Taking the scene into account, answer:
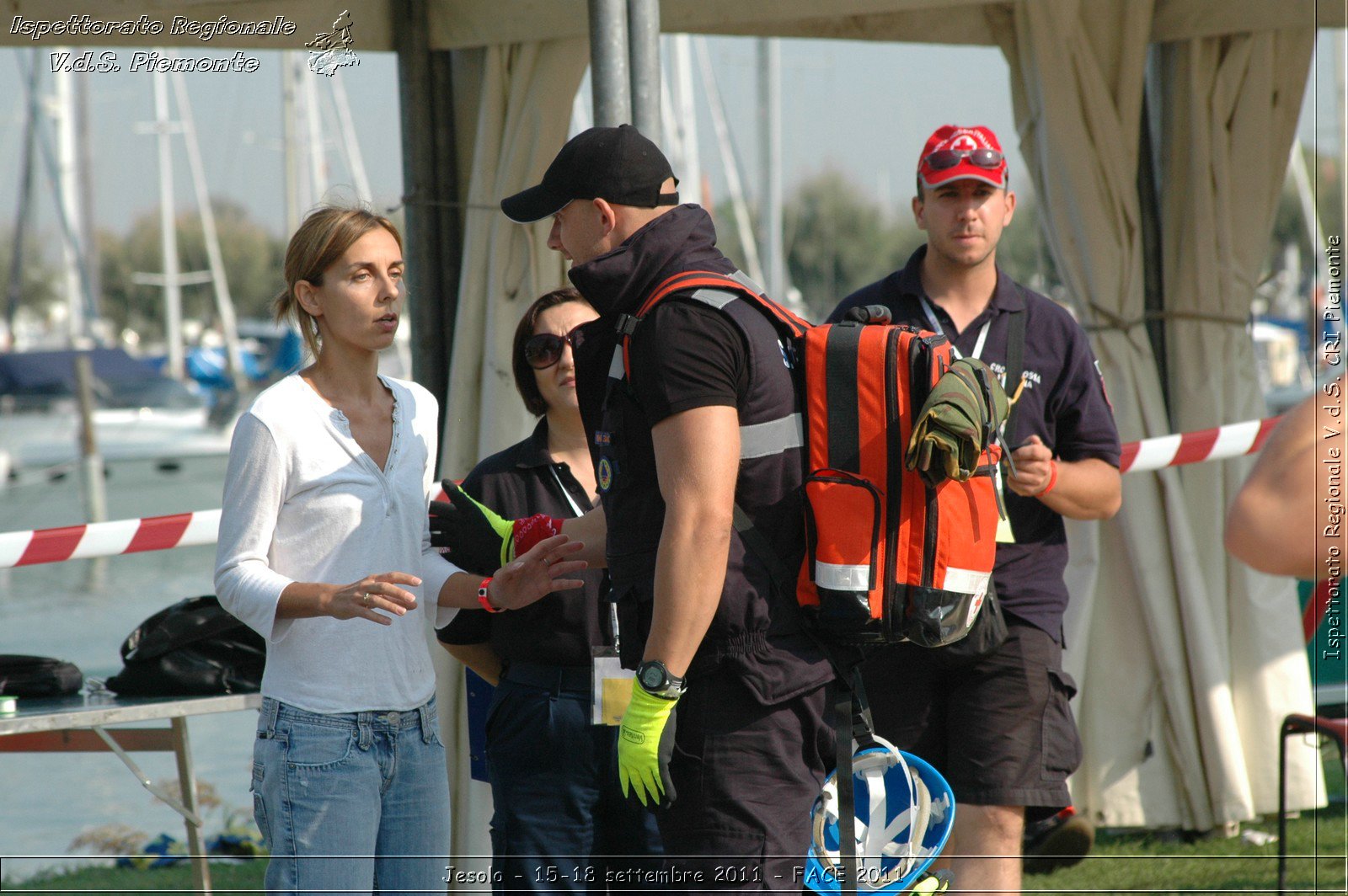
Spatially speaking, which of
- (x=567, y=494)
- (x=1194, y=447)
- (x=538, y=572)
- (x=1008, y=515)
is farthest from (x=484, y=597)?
(x=1194, y=447)

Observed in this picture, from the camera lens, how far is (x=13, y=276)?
56.5ft

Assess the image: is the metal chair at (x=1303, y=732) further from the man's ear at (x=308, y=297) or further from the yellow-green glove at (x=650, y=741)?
the man's ear at (x=308, y=297)

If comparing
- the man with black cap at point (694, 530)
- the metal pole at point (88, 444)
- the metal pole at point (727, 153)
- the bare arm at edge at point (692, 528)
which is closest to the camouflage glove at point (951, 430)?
the man with black cap at point (694, 530)

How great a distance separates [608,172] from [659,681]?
988 millimetres

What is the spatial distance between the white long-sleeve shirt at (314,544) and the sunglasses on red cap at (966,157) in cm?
166

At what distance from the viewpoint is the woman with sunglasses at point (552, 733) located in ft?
10.4

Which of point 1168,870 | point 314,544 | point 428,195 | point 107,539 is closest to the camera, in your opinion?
point 314,544

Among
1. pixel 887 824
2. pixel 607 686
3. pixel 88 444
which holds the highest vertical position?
pixel 88 444

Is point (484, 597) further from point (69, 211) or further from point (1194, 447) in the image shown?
point (69, 211)

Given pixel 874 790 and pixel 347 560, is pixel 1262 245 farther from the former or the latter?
pixel 347 560

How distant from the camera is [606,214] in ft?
8.74

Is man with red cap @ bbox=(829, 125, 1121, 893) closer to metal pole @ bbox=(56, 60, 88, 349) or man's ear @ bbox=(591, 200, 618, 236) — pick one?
man's ear @ bbox=(591, 200, 618, 236)

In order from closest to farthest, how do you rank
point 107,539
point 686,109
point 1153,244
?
point 107,539 → point 1153,244 → point 686,109

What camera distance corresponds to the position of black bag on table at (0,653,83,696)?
151 inches
